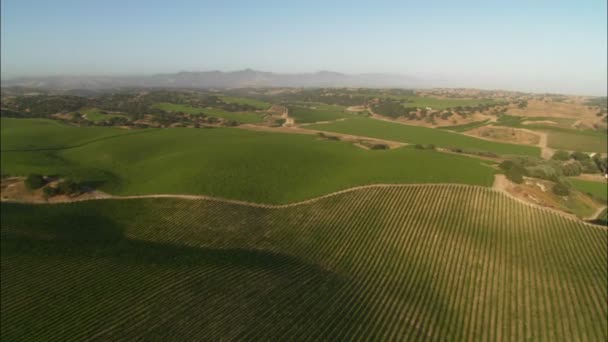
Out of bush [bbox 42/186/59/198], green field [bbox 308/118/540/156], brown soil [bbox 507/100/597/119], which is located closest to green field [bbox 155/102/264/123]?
green field [bbox 308/118/540/156]

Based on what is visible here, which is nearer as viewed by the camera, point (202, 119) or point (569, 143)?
point (569, 143)

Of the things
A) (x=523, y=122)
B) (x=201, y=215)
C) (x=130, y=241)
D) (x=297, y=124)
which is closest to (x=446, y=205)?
(x=201, y=215)

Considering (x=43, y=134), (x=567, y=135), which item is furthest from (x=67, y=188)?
(x=567, y=135)

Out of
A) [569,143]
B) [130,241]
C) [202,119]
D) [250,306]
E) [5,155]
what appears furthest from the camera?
[202,119]

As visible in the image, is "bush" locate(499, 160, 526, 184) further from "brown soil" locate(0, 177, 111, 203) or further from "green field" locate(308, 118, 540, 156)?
"brown soil" locate(0, 177, 111, 203)

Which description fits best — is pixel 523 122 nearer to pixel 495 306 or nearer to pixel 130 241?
pixel 495 306

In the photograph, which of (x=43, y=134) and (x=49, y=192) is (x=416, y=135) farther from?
(x=43, y=134)

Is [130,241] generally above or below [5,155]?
below
